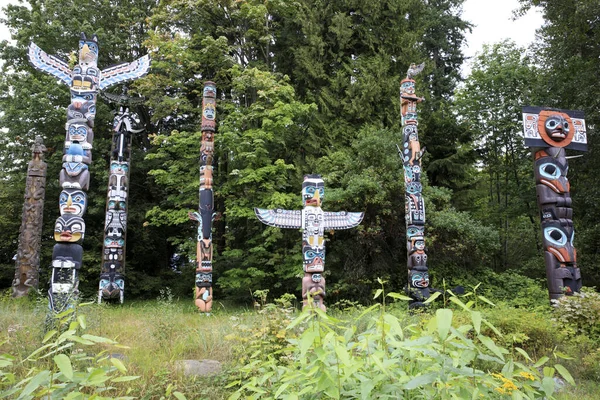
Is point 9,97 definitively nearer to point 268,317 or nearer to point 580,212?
point 268,317

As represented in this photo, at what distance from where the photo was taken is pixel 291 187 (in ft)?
45.6

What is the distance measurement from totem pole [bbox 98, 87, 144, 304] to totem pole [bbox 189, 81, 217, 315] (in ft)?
7.03

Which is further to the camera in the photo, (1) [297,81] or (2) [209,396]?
(1) [297,81]

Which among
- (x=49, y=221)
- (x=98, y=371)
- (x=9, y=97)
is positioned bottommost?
(x=98, y=371)

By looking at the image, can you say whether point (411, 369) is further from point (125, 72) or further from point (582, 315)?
point (125, 72)

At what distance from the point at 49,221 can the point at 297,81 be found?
10.4 metres

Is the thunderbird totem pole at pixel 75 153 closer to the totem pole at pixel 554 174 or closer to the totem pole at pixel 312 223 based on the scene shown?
the totem pole at pixel 312 223

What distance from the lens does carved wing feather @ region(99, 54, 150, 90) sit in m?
8.55

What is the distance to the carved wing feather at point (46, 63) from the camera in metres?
7.73

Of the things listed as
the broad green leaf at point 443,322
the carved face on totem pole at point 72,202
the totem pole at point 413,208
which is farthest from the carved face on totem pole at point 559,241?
the carved face on totem pole at point 72,202

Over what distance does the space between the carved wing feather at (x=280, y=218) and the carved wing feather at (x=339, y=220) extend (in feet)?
1.97

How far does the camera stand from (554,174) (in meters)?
8.68

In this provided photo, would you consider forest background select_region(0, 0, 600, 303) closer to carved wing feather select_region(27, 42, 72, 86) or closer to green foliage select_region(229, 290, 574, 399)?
carved wing feather select_region(27, 42, 72, 86)

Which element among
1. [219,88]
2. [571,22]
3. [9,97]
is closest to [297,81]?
[219,88]
